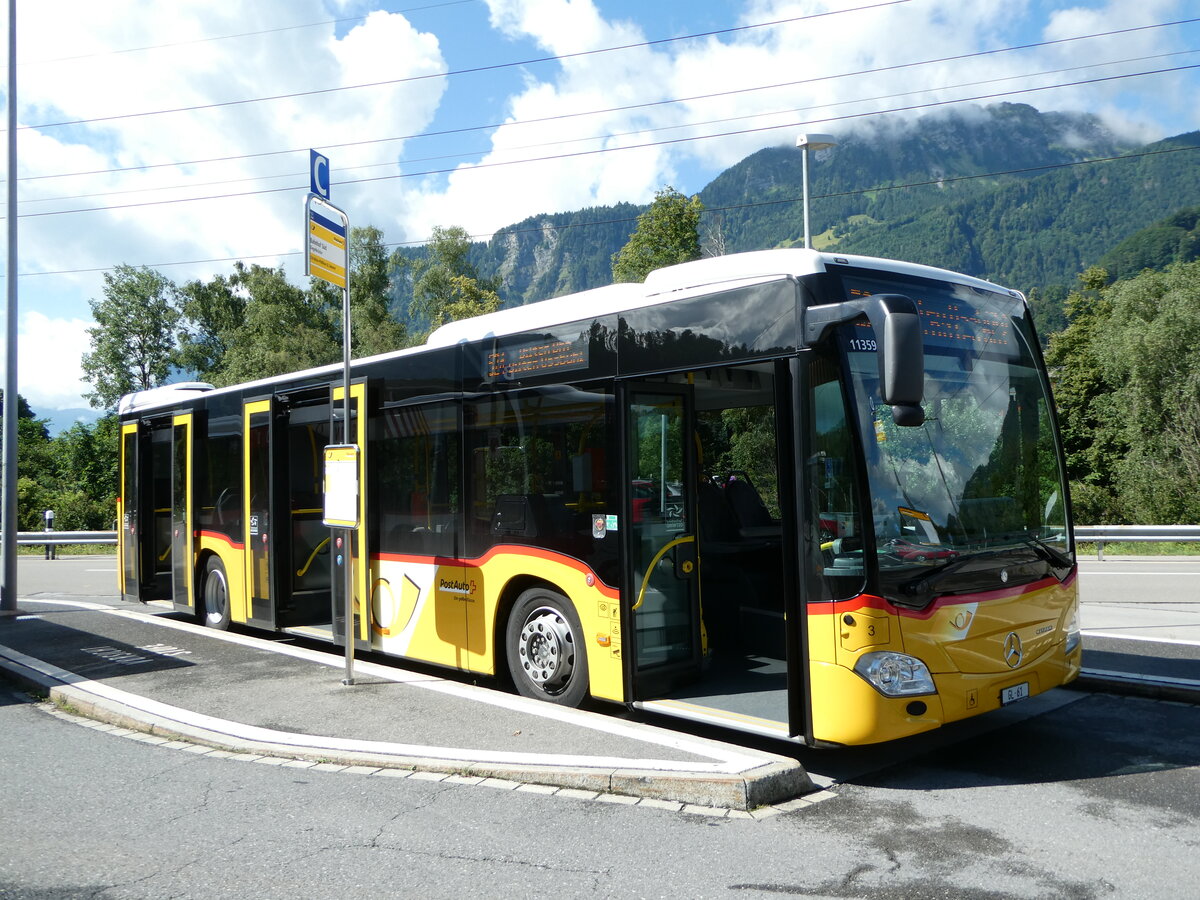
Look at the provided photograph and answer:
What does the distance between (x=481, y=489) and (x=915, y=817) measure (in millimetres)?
4018

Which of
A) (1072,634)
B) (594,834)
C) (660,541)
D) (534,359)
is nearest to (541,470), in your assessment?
(534,359)

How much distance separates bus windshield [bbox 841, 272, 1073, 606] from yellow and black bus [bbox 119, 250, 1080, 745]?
0.02m

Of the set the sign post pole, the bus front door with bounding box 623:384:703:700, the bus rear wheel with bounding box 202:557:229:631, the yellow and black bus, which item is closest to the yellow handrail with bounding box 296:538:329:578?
the yellow and black bus

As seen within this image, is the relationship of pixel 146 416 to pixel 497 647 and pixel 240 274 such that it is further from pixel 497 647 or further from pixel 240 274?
pixel 240 274

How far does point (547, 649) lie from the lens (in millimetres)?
7152

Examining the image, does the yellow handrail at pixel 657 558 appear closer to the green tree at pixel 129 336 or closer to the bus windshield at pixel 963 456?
the bus windshield at pixel 963 456

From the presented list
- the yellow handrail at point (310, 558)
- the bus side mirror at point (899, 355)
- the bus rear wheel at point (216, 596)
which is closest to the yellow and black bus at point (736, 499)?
the bus side mirror at point (899, 355)

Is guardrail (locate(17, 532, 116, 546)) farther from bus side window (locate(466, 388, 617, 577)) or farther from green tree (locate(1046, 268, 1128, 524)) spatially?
green tree (locate(1046, 268, 1128, 524))

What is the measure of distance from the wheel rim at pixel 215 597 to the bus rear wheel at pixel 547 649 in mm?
5291

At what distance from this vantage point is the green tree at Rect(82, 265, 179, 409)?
202 ft

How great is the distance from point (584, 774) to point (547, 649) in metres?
1.85

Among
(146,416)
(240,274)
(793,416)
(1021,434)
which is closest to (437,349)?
(793,416)

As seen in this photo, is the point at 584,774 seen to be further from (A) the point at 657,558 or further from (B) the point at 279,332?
(B) the point at 279,332

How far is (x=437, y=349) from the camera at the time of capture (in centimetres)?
827
